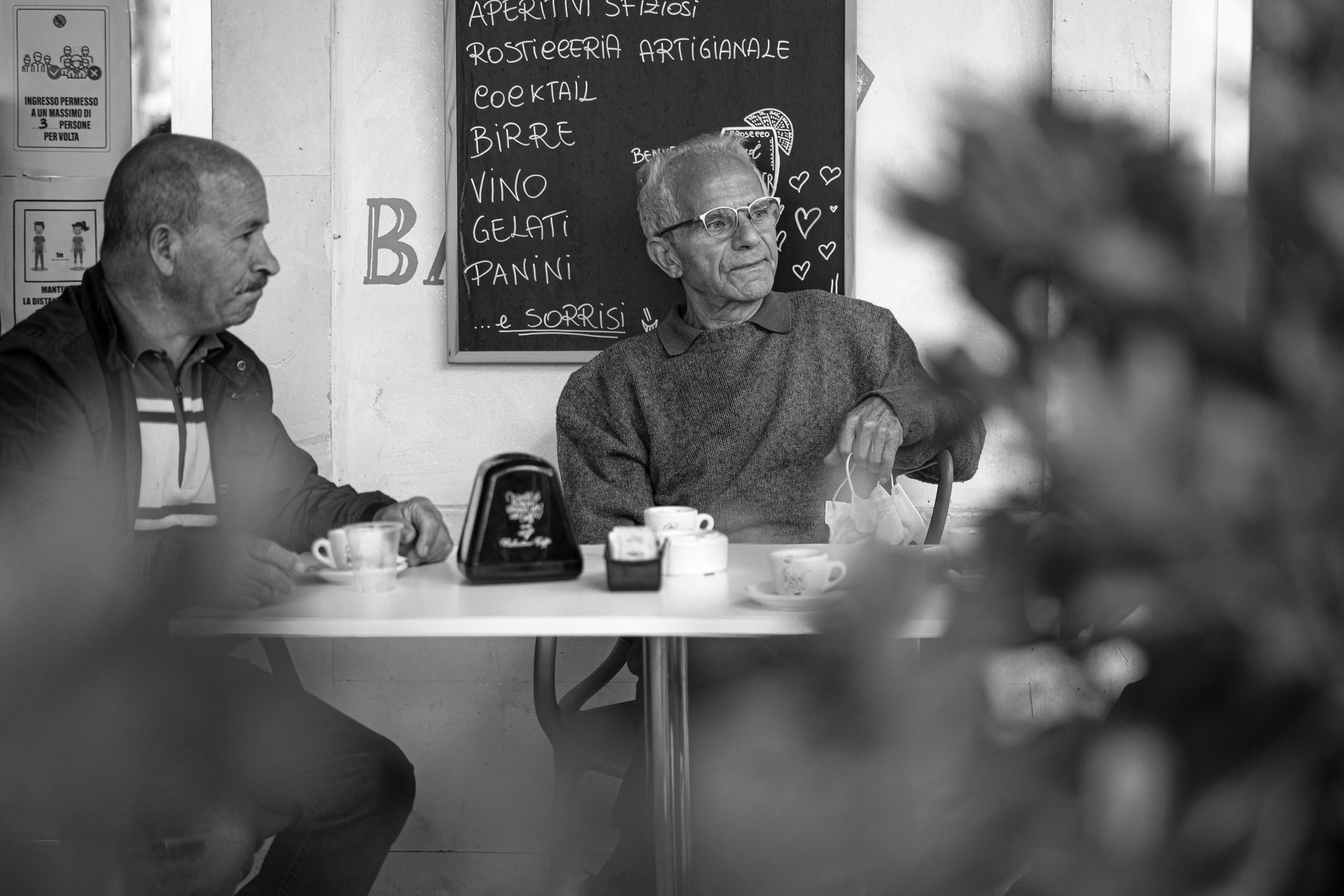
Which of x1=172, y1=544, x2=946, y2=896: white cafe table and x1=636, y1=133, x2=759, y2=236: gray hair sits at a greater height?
x1=636, y1=133, x2=759, y2=236: gray hair

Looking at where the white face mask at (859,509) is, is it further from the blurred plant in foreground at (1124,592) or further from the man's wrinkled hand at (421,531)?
the blurred plant in foreground at (1124,592)

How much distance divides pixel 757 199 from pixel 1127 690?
290 centimetres

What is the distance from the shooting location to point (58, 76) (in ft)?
10.7

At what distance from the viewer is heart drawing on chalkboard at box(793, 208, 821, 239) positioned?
10.6ft

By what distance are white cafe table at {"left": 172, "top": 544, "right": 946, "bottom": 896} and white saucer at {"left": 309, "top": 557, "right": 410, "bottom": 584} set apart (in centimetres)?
1

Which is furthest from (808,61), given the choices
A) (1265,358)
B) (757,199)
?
(1265,358)

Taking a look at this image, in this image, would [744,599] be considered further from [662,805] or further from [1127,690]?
[1127,690]

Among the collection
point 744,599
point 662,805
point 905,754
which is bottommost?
point 662,805

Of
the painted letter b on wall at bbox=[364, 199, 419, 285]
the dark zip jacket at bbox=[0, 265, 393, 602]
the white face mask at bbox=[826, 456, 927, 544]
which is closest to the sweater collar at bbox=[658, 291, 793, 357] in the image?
the white face mask at bbox=[826, 456, 927, 544]

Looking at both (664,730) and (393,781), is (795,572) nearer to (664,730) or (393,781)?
(664,730)

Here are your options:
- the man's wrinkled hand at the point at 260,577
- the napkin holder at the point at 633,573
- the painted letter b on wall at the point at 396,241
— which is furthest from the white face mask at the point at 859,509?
the painted letter b on wall at the point at 396,241

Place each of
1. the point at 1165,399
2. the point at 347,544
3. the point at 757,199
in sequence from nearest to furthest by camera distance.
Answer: the point at 1165,399 → the point at 347,544 → the point at 757,199

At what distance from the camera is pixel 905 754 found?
0.22 meters

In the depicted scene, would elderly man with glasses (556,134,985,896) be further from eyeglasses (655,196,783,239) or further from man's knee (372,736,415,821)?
man's knee (372,736,415,821)
